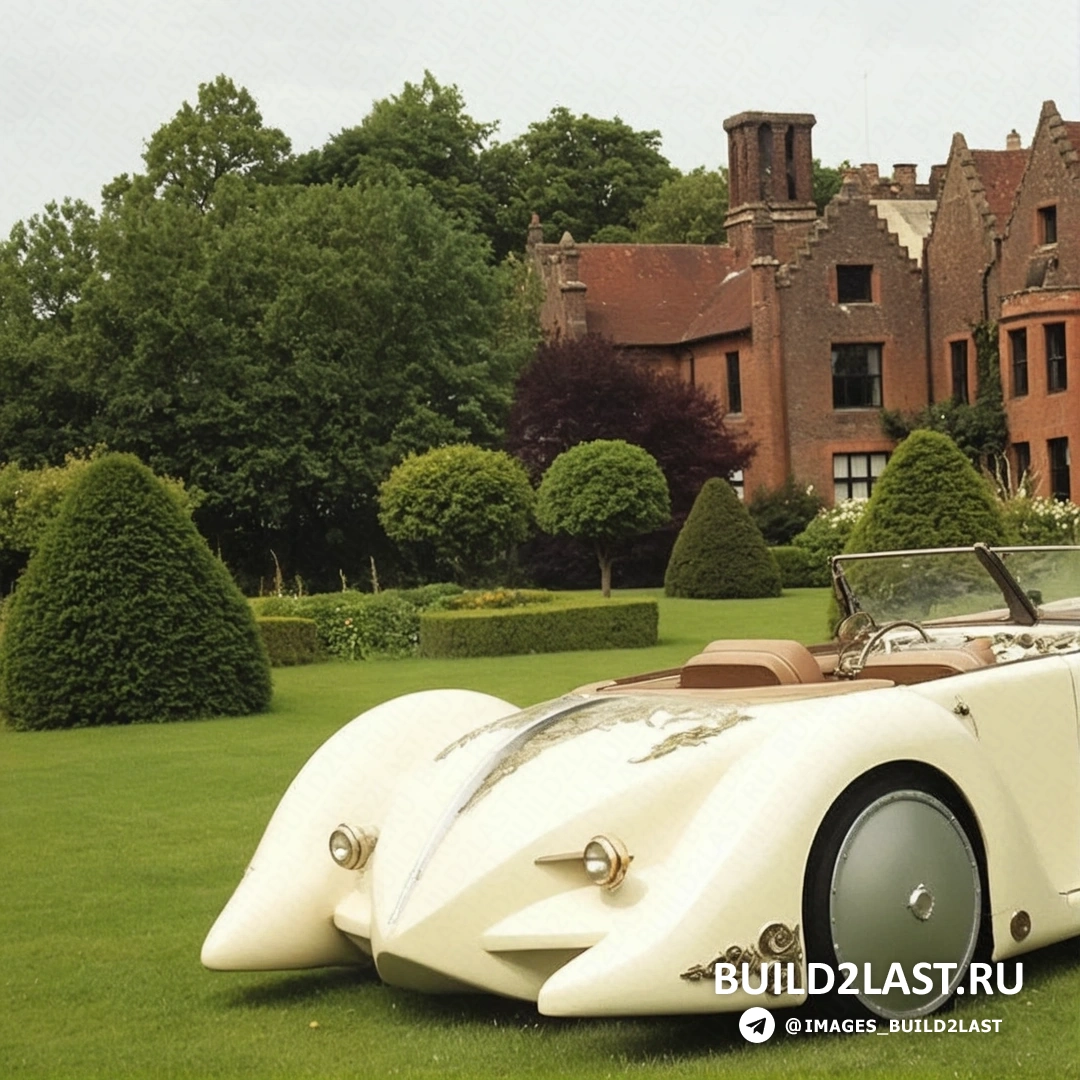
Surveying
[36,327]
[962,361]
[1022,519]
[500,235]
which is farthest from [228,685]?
[500,235]

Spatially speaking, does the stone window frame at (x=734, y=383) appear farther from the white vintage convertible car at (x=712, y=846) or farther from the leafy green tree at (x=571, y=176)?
the white vintage convertible car at (x=712, y=846)

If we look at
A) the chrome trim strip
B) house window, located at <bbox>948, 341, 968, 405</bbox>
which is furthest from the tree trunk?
the chrome trim strip

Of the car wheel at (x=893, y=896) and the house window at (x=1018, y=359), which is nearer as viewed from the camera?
the car wheel at (x=893, y=896)

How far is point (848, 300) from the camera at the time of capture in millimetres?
52156

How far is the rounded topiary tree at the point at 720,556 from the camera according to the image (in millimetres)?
36031

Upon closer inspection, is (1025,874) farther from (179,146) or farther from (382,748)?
(179,146)

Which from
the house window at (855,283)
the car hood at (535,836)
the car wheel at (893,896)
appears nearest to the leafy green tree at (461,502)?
the house window at (855,283)

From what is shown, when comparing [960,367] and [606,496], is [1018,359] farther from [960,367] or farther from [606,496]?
[606,496]

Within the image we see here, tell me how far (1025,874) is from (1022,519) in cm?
2455

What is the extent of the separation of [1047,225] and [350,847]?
140 ft

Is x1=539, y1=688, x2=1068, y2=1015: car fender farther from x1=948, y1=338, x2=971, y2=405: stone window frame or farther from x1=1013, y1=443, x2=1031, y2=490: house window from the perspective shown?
x1=948, y1=338, x2=971, y2=405: stone window frame

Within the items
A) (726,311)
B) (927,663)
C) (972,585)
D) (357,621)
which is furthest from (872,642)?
(726,311)

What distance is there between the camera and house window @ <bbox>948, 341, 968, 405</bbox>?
5038cm

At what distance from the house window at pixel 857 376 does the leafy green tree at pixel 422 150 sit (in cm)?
A: 1643
